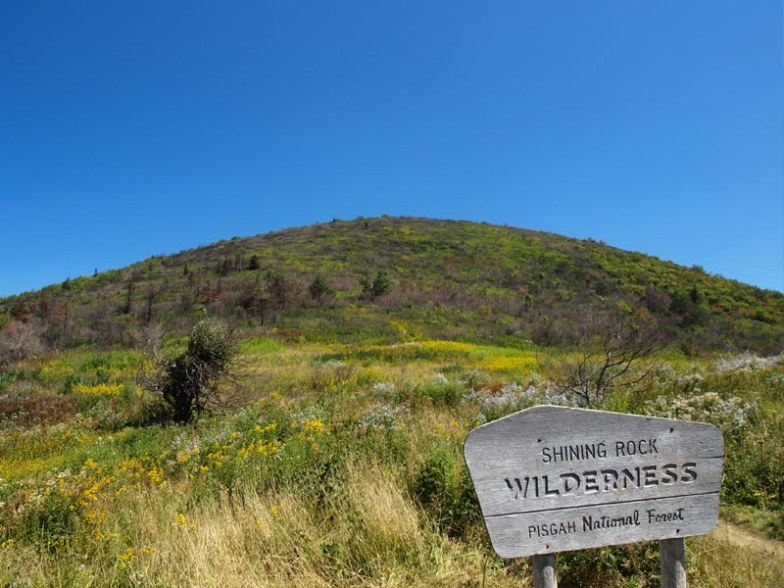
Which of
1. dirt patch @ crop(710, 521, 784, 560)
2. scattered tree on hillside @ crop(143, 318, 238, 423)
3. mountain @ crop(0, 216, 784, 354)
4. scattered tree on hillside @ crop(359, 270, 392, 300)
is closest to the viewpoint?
dirt patch @ crop(710, 521, 784, 560)

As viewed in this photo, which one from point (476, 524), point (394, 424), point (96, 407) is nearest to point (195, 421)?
point (96, 407)

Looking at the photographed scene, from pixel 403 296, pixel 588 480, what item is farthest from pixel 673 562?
pixel 403 296

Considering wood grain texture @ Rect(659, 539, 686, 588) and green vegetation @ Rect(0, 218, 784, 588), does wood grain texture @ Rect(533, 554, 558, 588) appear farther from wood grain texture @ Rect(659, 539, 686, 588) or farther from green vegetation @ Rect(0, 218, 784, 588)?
green vegetation @ Rect(0, 218, 784, 588)

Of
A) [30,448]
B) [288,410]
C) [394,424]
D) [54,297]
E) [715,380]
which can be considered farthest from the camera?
[54,297]

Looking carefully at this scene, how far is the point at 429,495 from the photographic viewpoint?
375 cm

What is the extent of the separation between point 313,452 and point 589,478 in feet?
11.6

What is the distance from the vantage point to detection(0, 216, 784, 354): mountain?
22469 mm

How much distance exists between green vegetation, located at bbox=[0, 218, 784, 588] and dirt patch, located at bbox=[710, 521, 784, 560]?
120 millimetres

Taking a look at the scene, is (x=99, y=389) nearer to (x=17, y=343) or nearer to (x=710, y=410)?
(x=17, y=343)

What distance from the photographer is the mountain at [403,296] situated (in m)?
22.5

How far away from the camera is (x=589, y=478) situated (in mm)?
2109

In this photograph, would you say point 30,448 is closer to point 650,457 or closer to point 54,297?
point 650,457

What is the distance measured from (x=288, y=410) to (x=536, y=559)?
6.39 m

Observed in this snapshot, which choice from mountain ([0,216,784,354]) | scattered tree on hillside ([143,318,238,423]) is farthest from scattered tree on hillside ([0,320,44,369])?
scattered tree on hillside ([143,318,238,423])
